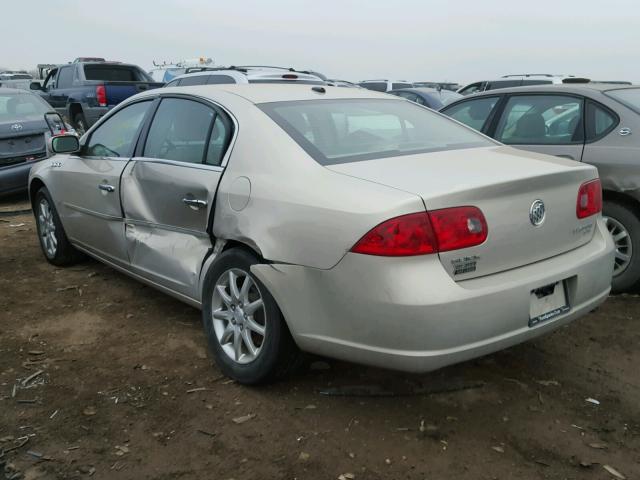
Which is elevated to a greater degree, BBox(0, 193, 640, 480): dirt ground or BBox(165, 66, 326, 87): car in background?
BBox(165, 66, 326, 87): car in background

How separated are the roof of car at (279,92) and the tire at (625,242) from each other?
5.99 ft

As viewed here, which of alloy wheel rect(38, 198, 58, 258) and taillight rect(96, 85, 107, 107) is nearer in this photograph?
alloy wheel rect(38, 198, 58, 258)

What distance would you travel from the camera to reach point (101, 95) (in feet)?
41.4

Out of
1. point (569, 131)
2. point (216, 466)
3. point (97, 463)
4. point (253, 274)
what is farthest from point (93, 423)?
point (569, 131)

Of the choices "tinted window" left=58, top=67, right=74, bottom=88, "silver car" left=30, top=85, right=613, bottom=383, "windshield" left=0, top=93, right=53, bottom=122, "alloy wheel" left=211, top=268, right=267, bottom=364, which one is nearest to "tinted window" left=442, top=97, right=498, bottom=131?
"silver car" left=30, top=85, right=613, bottom=383

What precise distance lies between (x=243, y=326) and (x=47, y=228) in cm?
305

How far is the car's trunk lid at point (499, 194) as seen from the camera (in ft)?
8.64

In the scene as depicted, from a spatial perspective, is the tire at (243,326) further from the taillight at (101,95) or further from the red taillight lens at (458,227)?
the taillight at (101,95)

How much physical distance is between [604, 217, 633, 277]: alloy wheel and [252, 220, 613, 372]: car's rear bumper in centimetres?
182

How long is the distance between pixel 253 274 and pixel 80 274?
278cm

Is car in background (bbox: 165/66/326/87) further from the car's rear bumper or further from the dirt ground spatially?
the car's rear bumper

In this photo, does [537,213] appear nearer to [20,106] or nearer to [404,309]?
[404,309]

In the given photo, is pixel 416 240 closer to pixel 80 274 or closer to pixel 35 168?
pixel 80 274

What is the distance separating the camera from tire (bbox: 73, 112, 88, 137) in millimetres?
13117
